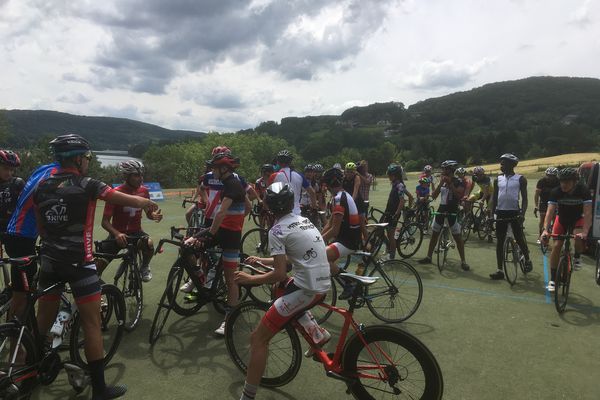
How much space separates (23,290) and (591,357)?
5.95 meters

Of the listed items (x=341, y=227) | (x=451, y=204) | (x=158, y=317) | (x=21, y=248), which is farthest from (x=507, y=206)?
(x=21, y=248)

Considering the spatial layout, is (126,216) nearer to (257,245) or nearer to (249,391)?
(249,391)

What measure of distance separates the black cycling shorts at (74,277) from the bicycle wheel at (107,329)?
0.59 m

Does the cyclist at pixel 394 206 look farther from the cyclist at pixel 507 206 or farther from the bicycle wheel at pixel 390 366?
the bicycle wheel at pixel 390 366

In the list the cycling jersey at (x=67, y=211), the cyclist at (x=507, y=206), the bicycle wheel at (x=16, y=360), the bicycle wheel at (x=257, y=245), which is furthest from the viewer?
the bicycle wheel at (x=257, y=245)

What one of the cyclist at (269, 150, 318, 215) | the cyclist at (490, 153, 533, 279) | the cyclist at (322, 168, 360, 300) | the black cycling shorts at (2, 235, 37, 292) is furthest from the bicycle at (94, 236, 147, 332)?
the cyclist at (490, 153, 533, 279)

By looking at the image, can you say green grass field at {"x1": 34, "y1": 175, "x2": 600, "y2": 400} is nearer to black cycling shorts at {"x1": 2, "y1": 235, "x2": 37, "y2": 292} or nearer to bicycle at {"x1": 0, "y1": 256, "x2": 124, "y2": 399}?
bicycle at {"x1": 0, "y1": 256, "x2": 124, "y2": 399}

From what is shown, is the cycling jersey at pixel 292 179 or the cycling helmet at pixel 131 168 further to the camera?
the cycling jersey at pixel 292 179

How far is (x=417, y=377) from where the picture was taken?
2.97m

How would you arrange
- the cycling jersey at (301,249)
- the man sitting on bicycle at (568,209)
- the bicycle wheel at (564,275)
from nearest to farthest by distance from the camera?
the cycling jersey at (301,249)
the bicycle wheel at (564,275)
the man sitting on bicycle at (568,209)

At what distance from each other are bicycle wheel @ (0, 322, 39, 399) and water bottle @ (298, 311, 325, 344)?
2179 millimetres

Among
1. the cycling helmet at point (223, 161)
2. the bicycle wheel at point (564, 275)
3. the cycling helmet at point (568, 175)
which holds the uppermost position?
the cycling helmet at point (223, 161)

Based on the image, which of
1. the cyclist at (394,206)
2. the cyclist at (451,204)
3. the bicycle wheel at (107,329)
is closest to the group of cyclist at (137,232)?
the bicycle wheel at (107,329)

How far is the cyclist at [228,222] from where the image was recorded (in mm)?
4648
